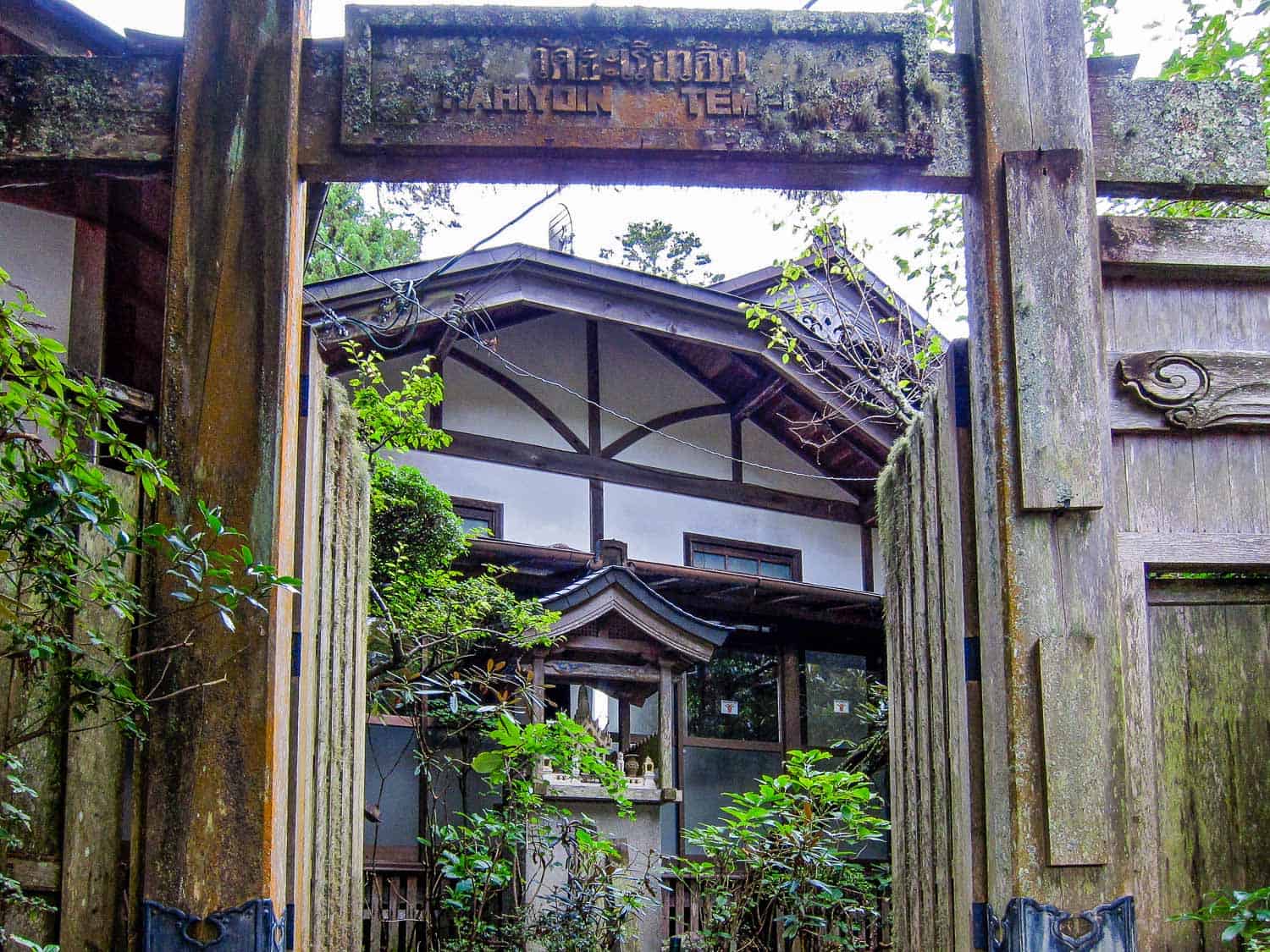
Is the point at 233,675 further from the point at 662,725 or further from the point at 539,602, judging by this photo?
the point at 662,725

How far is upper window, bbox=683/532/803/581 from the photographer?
44.9ft

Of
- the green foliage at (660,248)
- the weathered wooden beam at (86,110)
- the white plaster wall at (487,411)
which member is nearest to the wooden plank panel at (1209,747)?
the weathered wooden beam at (86,110)

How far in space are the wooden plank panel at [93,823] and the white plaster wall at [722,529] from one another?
29.3ft

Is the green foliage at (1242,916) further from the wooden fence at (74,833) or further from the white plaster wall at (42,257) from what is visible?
the white plaster wall at (42,257)

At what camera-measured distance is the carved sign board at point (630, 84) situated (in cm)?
420

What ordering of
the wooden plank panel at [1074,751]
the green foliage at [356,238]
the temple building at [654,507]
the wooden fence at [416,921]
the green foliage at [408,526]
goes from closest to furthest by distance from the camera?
1. the wooden plank panel at [1074,751]
2. the wooden fence at [416,921]
3. the green foliage at [408,526]
4. the temple building at [654,507]
5. the green foliage at [356,238]

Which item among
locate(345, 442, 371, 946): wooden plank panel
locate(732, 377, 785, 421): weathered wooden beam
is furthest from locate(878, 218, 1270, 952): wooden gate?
locate(732, 377, 785, 421): weathered wooden beam

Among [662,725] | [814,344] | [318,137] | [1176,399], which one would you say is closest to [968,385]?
[1176,399]

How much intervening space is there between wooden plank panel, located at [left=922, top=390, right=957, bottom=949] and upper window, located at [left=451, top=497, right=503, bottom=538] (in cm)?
778

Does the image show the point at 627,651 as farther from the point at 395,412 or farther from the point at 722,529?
the point at 722,529

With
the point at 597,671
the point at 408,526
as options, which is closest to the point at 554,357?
the point at 597,671

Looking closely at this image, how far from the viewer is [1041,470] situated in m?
4.01

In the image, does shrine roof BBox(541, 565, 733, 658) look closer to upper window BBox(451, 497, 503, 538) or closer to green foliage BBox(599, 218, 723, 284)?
upper window BBox(451, 497, 503, 538)

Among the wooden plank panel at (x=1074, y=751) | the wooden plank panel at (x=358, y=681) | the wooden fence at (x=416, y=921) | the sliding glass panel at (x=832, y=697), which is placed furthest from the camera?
the sliding glass panel at (x=832, y=697)
